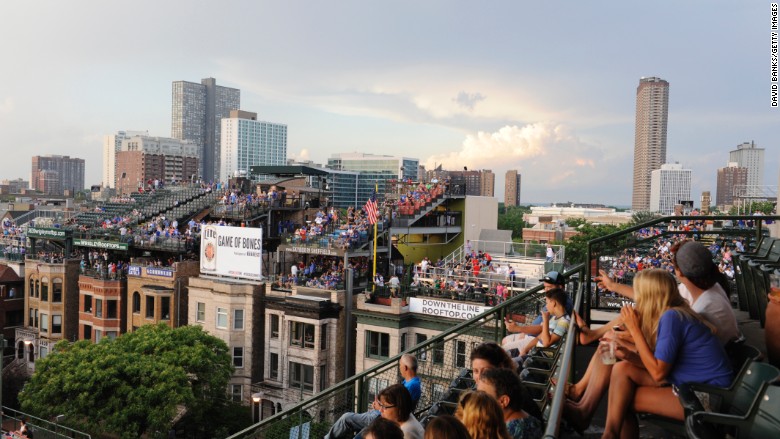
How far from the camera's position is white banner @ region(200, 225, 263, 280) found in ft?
133

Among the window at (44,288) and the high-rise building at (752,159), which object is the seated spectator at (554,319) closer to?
the window at (44,288)

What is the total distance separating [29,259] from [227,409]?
1103 inches

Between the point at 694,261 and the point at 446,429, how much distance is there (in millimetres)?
3077

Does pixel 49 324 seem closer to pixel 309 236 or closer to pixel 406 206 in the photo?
pixel 309 236

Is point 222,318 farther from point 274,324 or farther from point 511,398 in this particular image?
point 511,398

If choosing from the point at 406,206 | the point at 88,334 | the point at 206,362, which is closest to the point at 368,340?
the point at 206,362

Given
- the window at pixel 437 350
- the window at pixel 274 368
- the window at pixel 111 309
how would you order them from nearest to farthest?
the window at pixel 437 350 < the window at pixel 274 368 < the window at pixel 111 309

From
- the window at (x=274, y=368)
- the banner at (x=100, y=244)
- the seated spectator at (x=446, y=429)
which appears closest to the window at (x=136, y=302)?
the banner at (x=100, y=244)

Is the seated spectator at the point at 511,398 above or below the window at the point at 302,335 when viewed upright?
above

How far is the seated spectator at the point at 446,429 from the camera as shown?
4.37m

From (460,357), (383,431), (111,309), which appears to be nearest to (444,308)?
(460,357)

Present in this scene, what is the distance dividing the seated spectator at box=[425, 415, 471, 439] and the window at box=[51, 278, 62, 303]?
53.9 metres

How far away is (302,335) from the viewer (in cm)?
3709

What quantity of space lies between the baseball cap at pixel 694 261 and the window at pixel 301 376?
105ft
